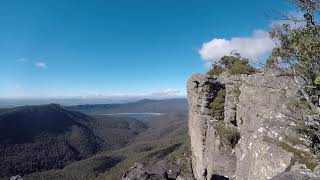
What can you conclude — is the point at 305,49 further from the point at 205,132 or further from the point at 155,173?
the point at 155,173

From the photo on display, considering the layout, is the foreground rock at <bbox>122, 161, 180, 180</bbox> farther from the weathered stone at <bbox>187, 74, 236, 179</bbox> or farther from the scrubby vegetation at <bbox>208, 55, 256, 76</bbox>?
the scrubby vegetation at <bbox>208, 55, 256, 76</bbox>

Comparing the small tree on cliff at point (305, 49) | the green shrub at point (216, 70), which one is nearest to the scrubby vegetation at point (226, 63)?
the green shrub at point (216, 70)

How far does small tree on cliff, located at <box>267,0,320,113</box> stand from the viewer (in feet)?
51.3

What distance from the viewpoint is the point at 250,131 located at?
20.5 m

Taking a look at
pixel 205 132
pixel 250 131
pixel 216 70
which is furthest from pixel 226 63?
pixel 250 131

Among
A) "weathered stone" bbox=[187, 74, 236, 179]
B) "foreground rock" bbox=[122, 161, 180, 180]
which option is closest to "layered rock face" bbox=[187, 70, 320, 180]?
"weathered stone" bbox=[187, 74, 236, 179]

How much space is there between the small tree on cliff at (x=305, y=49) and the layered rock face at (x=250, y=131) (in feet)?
6.60

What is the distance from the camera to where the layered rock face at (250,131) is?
16.4 metres

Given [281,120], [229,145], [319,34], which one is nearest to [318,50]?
[319,34]

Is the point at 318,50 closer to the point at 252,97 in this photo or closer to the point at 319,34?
the point at 319,34

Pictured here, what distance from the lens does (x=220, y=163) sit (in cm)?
3297

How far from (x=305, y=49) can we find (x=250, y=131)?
249 inches

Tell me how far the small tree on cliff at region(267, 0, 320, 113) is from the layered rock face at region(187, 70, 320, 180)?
2.01 m

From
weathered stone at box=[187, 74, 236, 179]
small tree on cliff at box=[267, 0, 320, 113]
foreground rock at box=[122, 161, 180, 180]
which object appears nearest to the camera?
small tree on cliff at box=[267, 0, 320, 113]
